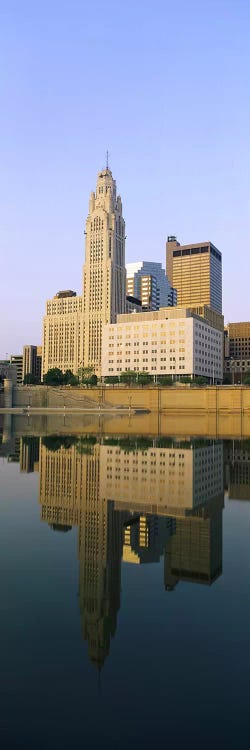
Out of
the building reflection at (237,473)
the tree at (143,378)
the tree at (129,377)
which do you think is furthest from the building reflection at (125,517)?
the tree at (129,377)

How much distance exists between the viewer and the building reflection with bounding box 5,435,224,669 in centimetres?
1340

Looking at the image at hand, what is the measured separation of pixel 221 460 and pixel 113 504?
1976 centimetres

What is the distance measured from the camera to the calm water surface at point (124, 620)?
787cm

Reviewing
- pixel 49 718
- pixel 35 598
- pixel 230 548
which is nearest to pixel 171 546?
pixel 230 548

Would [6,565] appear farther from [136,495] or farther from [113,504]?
[136,495]

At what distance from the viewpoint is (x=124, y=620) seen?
11477 mm

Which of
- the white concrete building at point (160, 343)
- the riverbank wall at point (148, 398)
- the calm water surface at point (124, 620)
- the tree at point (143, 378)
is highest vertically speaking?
the white concrete building at point (160, 343)

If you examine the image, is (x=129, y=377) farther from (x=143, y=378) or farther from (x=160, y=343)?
(x=160, y=343)

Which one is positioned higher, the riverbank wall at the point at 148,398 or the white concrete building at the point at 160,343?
the white concrete building at the point at 160,343

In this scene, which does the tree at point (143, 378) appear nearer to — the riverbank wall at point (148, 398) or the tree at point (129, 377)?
the tree at point (129, 377)

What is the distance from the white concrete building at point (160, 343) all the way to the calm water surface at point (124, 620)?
156352mm

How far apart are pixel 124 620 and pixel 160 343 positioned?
175073 mm

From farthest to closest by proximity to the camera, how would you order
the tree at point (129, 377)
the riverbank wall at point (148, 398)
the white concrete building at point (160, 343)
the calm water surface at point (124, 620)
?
the white concrete building at point (160, 343), the tree at point (129, 377), the riverbank wall at point (148, 398), the calm water surface at point (124, 620)

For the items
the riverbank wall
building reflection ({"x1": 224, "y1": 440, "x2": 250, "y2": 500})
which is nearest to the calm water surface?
building reflection ({"x1": 224, "y1": 440, "x2": 250, "y2": 500})
